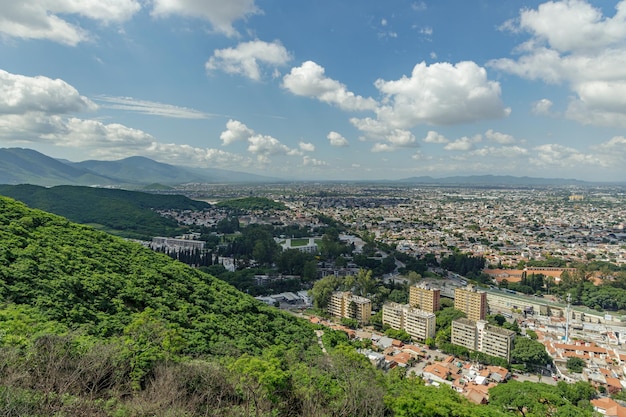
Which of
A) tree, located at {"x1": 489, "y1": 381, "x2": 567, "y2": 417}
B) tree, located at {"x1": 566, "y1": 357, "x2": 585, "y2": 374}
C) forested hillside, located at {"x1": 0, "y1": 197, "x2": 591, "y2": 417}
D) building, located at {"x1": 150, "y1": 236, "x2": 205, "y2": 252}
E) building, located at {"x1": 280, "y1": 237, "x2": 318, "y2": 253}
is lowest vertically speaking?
tree, located at {"x1": 566, "y1": 357, "x2": 585, "y2": 374}

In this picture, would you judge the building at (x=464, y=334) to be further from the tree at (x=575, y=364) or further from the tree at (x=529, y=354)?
the tree at (x=575, y=364)

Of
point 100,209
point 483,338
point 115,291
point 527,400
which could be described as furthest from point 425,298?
point 100,209

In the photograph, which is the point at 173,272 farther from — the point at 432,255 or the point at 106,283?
the point at 432,255

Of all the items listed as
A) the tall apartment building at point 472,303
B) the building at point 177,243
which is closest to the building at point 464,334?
the tall apartment building at point 472,303

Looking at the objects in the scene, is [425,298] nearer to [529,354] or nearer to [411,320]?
[411,320]

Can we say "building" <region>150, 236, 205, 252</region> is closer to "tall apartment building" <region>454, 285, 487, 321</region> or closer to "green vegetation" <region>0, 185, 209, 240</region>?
"green vegetation" <region>0, 185, 209, 240</region>

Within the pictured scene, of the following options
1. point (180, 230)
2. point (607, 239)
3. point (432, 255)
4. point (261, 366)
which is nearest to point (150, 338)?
point (261, 366)

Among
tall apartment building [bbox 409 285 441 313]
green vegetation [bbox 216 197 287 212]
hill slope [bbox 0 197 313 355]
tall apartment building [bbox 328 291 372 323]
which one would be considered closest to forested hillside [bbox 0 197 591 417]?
A: hill slope [bbox 0 197 313 355]
